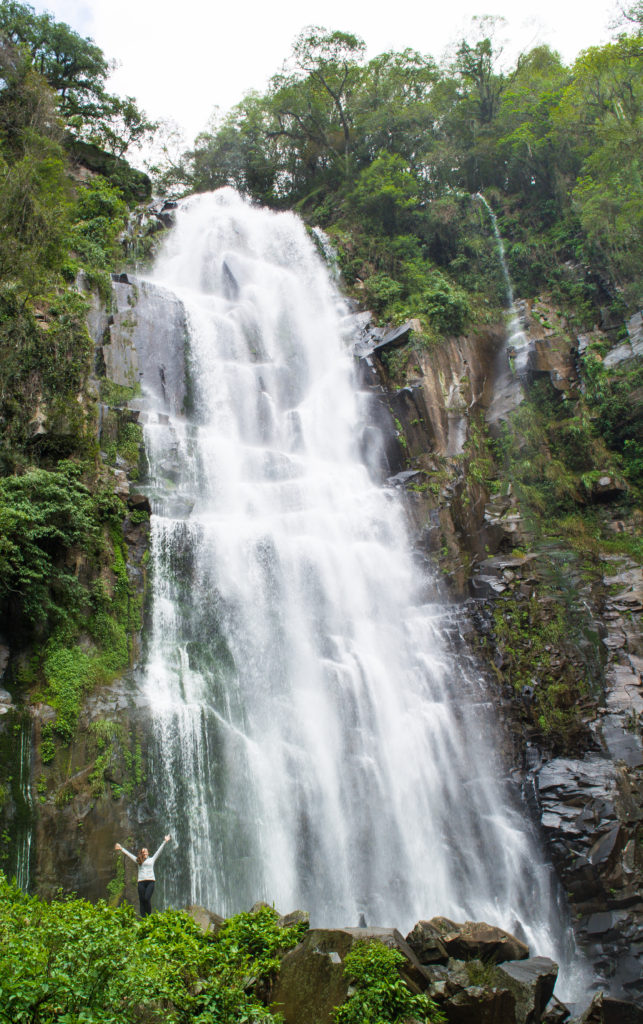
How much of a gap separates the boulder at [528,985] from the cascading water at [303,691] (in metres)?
2.96

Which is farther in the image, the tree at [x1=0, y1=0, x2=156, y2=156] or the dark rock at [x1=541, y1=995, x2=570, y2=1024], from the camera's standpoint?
the tree at [x1=0, y1=0, x2=156, y2=156]

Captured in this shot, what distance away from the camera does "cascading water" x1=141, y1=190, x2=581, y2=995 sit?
409 inches

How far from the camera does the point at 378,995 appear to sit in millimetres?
6051

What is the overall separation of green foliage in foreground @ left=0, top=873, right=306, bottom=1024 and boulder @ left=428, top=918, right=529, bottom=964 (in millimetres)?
2836

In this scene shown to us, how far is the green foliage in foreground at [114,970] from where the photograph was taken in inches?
155

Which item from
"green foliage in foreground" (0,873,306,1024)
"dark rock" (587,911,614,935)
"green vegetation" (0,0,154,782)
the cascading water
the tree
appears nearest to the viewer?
"green foliage in foreground" (0,873,306,1024)

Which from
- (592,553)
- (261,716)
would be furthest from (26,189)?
(592,553)

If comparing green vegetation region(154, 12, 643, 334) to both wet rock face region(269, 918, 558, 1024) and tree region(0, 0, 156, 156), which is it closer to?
tree region(0, 0, 156, 156)

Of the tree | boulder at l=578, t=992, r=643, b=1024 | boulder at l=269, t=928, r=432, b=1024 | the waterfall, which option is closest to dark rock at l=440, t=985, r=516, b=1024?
boulder at l=269, t=928, r=432, b=1024

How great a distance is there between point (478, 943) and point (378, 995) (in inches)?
104

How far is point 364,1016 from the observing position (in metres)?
5.80

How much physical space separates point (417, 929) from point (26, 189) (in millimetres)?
16359

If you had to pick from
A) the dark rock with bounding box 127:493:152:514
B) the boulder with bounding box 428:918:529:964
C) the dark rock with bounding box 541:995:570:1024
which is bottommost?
the dark rock with bounding box 541:995:570:1024

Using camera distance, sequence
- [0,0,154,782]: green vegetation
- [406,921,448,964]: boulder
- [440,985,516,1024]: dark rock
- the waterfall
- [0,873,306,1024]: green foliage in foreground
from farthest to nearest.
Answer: the waterfall < [0,0,154,782]: green vegetation < [406,921,448,964]: boulder < [440,985,516,1024]: dark rock < [0,873,306,1024]: green foliage in foreground
